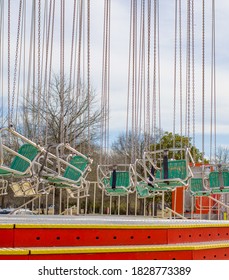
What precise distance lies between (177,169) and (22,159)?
2213 mm

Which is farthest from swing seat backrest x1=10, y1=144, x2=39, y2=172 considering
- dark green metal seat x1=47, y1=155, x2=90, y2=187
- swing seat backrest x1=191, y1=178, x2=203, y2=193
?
swing seat backrest x1=191, y1=178, x2=203, y2=193

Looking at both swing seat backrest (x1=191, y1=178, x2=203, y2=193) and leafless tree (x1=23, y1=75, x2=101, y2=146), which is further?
leafless tree (x1=23, y1=75, x2=101, y2=146)

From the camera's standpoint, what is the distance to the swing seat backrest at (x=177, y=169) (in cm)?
796

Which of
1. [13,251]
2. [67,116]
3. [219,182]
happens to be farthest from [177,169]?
[67,116]

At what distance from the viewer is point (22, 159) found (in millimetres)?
6961

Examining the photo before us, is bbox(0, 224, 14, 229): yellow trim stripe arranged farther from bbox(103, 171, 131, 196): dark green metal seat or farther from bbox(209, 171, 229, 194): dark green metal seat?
bbox(209, 171, 229, 194): dark green metal seat

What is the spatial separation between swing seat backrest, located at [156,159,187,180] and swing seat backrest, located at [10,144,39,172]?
1955 mm

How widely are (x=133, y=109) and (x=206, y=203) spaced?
4201mm

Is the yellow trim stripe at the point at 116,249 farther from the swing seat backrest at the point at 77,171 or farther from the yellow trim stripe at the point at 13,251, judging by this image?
the swing seat backrest at the point at 77,171

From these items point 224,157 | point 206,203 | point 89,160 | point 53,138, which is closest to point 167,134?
point 224,157

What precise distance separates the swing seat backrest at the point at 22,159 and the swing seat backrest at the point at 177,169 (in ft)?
6.41

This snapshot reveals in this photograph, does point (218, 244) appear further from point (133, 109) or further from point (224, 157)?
point (224, 157)

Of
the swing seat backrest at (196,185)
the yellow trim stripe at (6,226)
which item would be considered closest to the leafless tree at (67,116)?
the swing seat backrest at (196,185)

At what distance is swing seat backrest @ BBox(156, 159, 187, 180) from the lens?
7.96m
